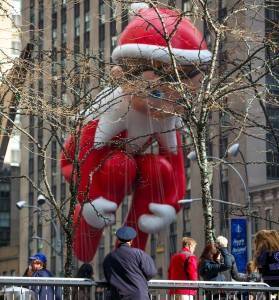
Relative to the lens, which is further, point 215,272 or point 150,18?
point 150,18

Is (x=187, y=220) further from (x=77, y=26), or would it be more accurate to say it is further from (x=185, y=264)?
(x=185, y=264)

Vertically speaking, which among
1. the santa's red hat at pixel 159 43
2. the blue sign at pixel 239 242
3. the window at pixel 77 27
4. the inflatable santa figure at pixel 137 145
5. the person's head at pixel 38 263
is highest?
the window at pixel 77 27

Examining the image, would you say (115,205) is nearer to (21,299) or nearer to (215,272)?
(215,272)

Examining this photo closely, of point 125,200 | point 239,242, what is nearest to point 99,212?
point 239,242

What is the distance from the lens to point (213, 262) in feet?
48.7

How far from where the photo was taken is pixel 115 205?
22656 millimetres

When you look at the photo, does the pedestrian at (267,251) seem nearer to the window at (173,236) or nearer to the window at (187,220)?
the window at (187,220)

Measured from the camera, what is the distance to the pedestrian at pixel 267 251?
13.5 m

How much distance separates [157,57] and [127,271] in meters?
8.01

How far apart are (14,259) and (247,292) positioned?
76692mm

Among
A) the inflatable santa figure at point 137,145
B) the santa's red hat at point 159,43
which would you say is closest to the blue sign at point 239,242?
the inflatable santa figure at point 137,145

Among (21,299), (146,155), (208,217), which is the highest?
(146,155)

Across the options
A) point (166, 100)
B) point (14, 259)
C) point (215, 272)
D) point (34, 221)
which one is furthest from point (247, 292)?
point (14, 259)

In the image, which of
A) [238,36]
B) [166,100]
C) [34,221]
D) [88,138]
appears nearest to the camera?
[238,36]
